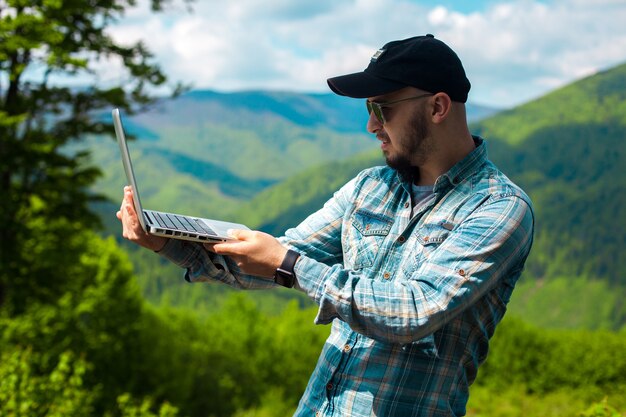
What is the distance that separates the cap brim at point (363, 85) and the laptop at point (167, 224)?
2.24 feet

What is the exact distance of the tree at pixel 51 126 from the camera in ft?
64.6

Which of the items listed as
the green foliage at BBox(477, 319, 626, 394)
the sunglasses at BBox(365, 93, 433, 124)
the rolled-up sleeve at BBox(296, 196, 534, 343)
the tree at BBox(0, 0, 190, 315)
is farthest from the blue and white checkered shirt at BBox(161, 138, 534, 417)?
the green foliage at BBox(477, 319, 626, 394)

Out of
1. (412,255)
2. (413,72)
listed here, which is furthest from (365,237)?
(413,72)

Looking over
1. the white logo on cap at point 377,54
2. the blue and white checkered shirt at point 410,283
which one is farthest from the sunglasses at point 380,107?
the blue and white checkered shirt at point 410,283

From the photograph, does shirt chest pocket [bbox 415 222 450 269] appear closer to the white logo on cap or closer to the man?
the man

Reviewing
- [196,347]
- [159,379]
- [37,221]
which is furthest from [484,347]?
[196,347]

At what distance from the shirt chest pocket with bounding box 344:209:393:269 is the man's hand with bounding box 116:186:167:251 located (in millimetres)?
801

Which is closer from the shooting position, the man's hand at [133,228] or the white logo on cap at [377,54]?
the white logo on cap at [377,54]

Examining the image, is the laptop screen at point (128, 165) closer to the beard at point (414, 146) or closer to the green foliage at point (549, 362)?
the beard at point (414, 146)

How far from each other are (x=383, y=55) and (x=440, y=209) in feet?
2.10

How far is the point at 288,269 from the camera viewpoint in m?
2.52

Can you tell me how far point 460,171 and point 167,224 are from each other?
118 cm

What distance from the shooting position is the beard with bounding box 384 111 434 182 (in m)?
2.74

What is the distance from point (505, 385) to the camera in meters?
51.8
